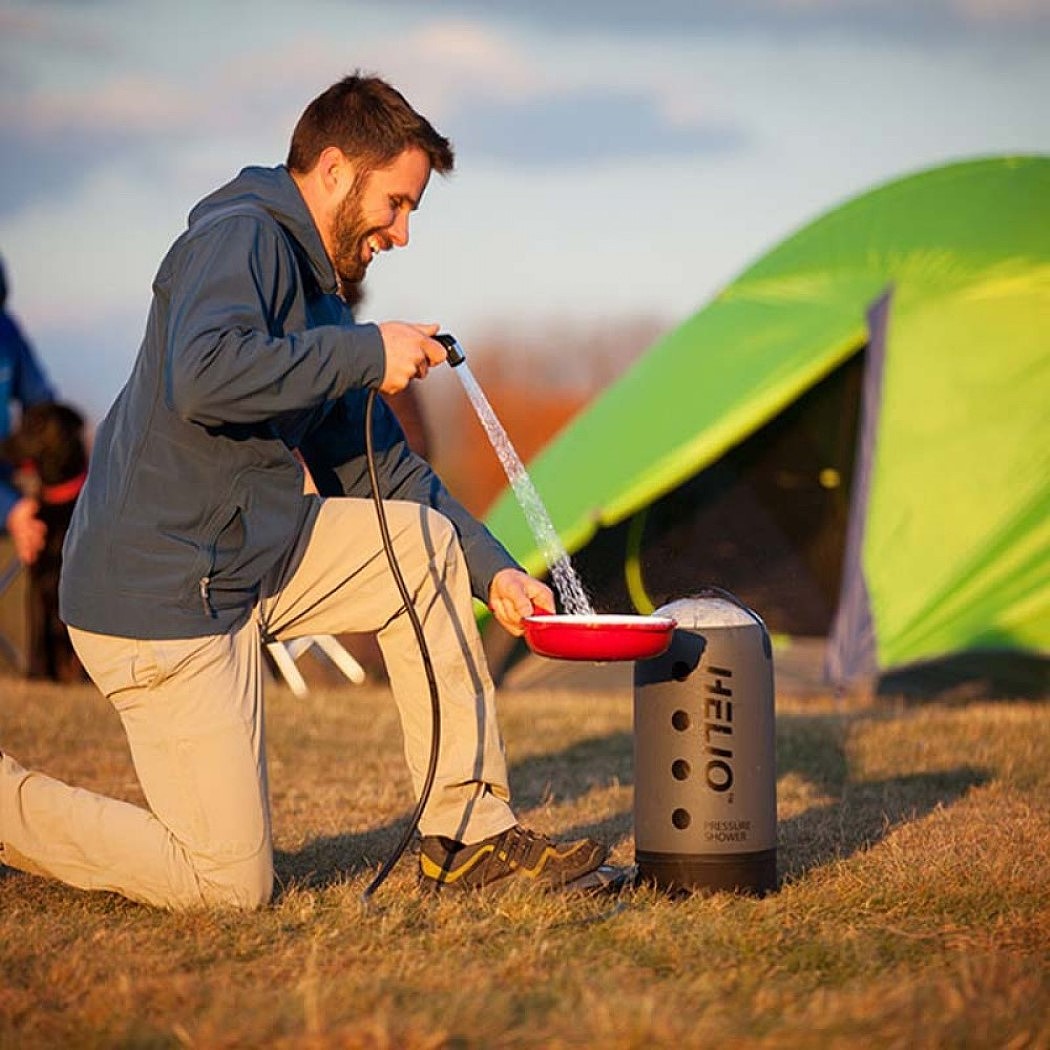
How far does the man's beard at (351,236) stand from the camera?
3750mm

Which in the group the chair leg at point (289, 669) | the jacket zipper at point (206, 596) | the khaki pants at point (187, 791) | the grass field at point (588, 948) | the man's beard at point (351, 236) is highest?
the man's beard at point (351, 236)

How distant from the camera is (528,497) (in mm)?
4078

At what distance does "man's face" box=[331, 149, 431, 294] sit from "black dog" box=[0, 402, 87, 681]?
19.5 feet

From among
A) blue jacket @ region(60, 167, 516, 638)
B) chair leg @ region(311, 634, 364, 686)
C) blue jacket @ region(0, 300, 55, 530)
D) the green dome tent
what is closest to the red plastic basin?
blue jacket @ region(60, 167, 516, 638)

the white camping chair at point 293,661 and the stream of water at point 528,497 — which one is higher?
the stream of water at point 528,497

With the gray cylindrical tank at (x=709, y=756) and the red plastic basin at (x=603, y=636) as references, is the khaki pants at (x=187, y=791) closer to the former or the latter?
the gray cylindrical tank at (x=709, y=756)

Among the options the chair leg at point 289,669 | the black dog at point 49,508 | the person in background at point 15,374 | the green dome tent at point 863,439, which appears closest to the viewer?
the chair leg at point 289,669

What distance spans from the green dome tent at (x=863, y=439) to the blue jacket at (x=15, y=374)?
132 inches

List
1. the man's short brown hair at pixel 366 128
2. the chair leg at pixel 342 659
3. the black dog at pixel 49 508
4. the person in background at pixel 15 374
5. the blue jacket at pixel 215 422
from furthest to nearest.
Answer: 1. the person in background at pixel 15 374
2. the black dog at pixel 49 508
3. the chair leg at pixel 342 659
4. the man's short brown hair at pixel 366 128
5. the blue jacket at pixel 215 422

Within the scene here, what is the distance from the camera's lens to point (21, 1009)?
288 cm

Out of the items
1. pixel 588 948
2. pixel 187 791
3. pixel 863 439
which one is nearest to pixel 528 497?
pixel 187 791

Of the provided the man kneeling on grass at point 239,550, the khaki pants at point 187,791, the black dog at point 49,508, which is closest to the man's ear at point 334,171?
the man kneeling on grass at point 239,550

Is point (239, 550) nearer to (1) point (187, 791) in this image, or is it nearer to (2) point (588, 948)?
(1) point (187, 791)

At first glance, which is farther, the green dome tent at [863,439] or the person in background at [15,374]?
the person in background at [15,374]
